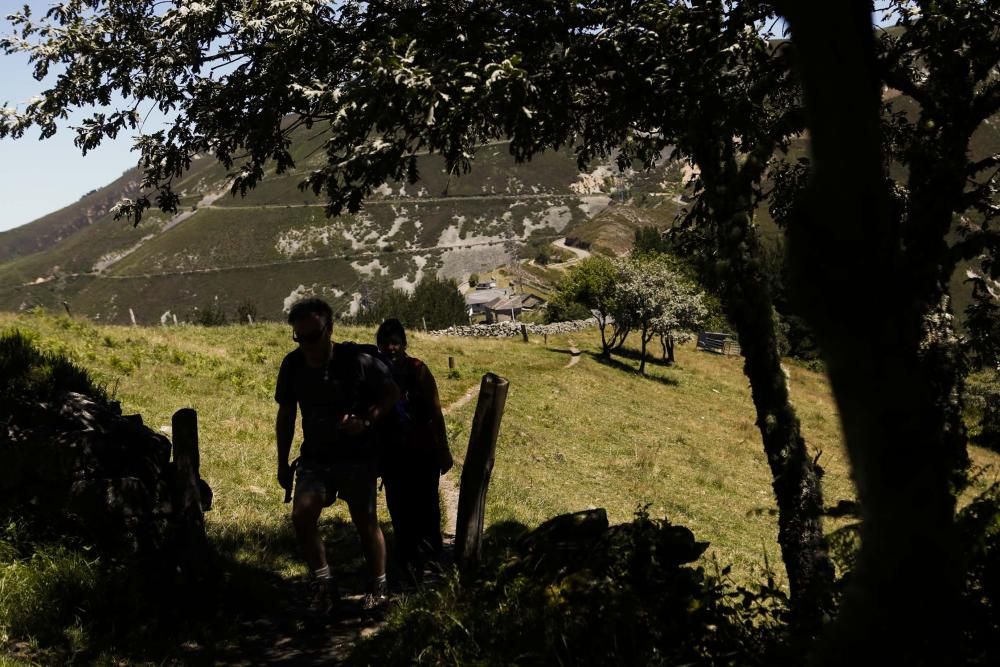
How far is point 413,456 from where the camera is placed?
22.1 feet

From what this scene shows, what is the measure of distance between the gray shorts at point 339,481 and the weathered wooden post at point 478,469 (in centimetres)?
86

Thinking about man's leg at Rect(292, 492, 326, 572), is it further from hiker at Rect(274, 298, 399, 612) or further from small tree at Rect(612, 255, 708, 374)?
small tree at Rect(612, 255, 708, 374)

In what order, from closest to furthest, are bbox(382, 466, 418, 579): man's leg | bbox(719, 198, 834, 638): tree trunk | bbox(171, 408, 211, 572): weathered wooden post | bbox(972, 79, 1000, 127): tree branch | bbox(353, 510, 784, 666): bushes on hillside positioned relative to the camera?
bbox(353, 510, 784, 666): bushes on hillside → bbox(972, 79, 1000, 127): tree branch → bbox(171, 408, 211, 572): weathered wooden post → bbox(719, 198, 834, 638): tree trunk → bbox(382, 466, 418, 579): man's leg

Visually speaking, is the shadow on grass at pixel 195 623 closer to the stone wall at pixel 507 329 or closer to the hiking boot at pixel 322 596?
the hiking boot at pixel 322 596

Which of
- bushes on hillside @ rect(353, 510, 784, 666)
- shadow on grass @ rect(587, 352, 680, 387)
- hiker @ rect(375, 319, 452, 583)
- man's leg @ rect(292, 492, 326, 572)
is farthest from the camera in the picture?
shadow on grass @ rect(587, 352, 680, 387)

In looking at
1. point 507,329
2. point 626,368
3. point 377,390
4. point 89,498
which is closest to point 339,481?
point 377,390

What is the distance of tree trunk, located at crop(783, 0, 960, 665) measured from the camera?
157 cm

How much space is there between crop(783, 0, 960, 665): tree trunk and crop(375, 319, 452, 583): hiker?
5141 millimetres

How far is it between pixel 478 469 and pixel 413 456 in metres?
0.78

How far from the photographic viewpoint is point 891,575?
1731 mm

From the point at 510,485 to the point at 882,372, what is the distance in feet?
44.3

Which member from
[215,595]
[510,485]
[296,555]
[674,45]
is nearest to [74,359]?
[510,485]

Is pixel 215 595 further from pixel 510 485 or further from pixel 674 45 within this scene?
pixel 510 485

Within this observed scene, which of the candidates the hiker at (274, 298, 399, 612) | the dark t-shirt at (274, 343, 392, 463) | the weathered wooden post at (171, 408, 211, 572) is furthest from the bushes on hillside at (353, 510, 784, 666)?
the weathered wooden post at (171, 408, 211, 572)
